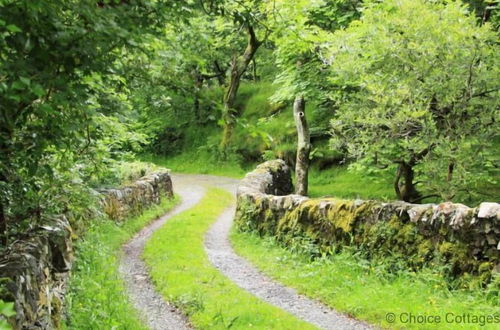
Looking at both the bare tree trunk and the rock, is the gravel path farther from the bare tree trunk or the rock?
the bare tree trunk

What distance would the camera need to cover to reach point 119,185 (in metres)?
14.7

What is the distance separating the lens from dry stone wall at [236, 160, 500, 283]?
744 centimetres

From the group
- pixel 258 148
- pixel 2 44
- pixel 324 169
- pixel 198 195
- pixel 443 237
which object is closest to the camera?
pixel 2 44

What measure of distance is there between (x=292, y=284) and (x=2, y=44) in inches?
290

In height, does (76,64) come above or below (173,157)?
above

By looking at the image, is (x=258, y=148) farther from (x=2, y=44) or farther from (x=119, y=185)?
(x=2, y=44)

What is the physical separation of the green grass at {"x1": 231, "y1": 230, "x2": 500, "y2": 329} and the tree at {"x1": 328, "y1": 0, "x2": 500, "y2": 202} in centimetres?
376

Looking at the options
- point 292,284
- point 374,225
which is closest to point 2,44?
point 292,284

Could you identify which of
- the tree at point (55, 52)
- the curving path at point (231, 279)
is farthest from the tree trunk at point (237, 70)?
the tree at point (55, 52)

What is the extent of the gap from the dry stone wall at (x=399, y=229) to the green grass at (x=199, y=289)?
7.52 ft

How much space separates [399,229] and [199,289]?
12.8ft

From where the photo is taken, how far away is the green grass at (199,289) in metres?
6.70

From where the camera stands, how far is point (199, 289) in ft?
26.5

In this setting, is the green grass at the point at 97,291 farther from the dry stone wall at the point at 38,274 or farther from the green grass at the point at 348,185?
the green grass at the point at 348,185
